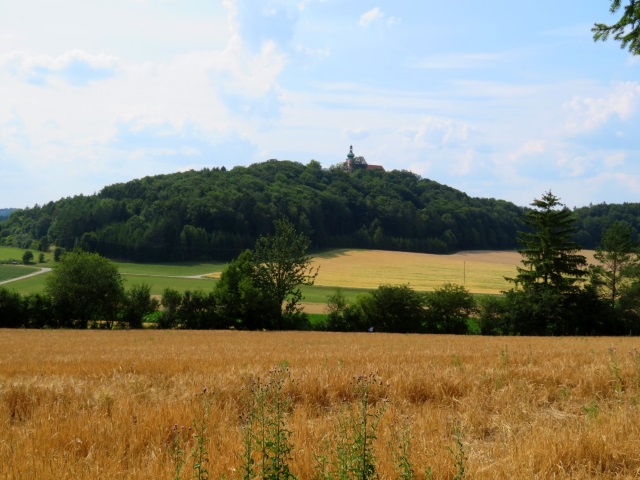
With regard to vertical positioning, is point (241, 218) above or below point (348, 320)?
above

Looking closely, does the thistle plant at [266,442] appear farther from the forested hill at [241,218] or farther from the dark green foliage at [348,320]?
the forested hill at [241,218]

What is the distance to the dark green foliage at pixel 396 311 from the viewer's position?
5340 centimetres

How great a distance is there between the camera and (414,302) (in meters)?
53.7

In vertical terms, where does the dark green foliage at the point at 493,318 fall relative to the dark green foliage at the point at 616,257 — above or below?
below

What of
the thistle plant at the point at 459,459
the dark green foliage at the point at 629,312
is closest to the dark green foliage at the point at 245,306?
the dark green foliage at the point at 629,312

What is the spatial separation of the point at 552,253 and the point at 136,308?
41.2 m

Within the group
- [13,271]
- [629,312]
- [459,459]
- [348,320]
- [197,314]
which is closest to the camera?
[459,459]

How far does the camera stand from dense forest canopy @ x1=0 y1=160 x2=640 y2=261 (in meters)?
123

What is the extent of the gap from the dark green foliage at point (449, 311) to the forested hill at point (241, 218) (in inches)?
2638

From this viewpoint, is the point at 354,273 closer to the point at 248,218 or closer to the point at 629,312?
the point at 248,218

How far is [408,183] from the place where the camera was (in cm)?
19825

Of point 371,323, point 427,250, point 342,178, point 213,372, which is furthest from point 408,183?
point 213,372

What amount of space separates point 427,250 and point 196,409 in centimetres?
A: 14160

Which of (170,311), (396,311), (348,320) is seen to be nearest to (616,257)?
(396,311)
